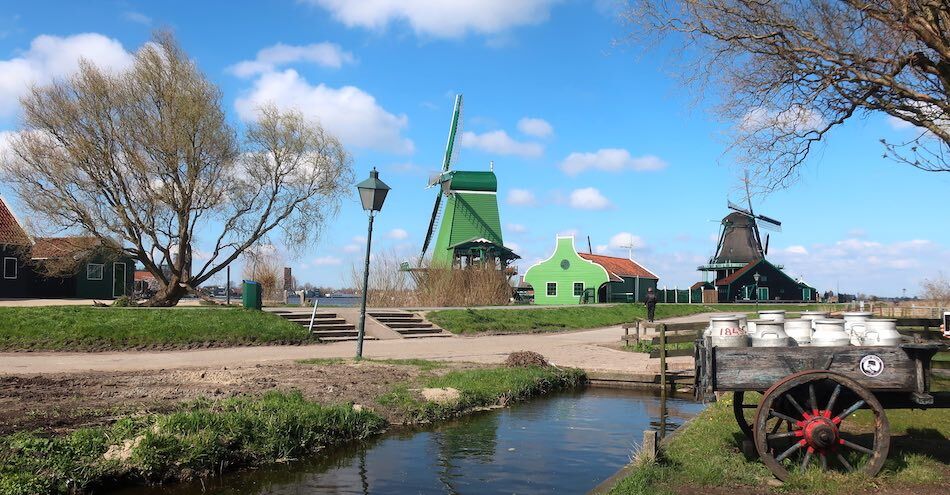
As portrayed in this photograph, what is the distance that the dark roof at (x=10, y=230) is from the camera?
34.0 metres

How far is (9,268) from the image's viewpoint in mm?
37562

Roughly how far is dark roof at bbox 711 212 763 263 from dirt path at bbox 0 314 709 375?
50.3m

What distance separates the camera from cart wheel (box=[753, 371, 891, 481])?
582 cm

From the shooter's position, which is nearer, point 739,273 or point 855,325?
point 855,325

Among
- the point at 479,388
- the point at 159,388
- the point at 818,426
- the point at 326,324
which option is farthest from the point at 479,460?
the point at 326,324

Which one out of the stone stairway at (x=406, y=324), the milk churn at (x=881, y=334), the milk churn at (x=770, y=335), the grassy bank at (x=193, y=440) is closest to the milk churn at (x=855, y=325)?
the milk churn at (x=881, y=334)

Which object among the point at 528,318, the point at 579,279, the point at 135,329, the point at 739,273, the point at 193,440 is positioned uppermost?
the point at 739,273

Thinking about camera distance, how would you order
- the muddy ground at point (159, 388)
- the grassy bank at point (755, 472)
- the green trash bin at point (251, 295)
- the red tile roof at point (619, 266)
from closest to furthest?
1. the grassy bank at point (755, 472)
2. the muddy ground at point (159, 388)
3. the green trash bin at point (251, 295)
4. the red tile roof at point (619, 266)

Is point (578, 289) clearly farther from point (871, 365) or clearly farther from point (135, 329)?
point (871, 365)

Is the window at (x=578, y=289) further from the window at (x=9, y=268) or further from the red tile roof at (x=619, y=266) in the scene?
the window at (x=9, y=268)

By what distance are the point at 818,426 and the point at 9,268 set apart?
1649 inches

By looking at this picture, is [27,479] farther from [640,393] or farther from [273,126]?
[273,126]

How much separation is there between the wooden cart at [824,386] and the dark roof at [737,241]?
66429mm

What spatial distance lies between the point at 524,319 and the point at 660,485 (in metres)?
25.2
